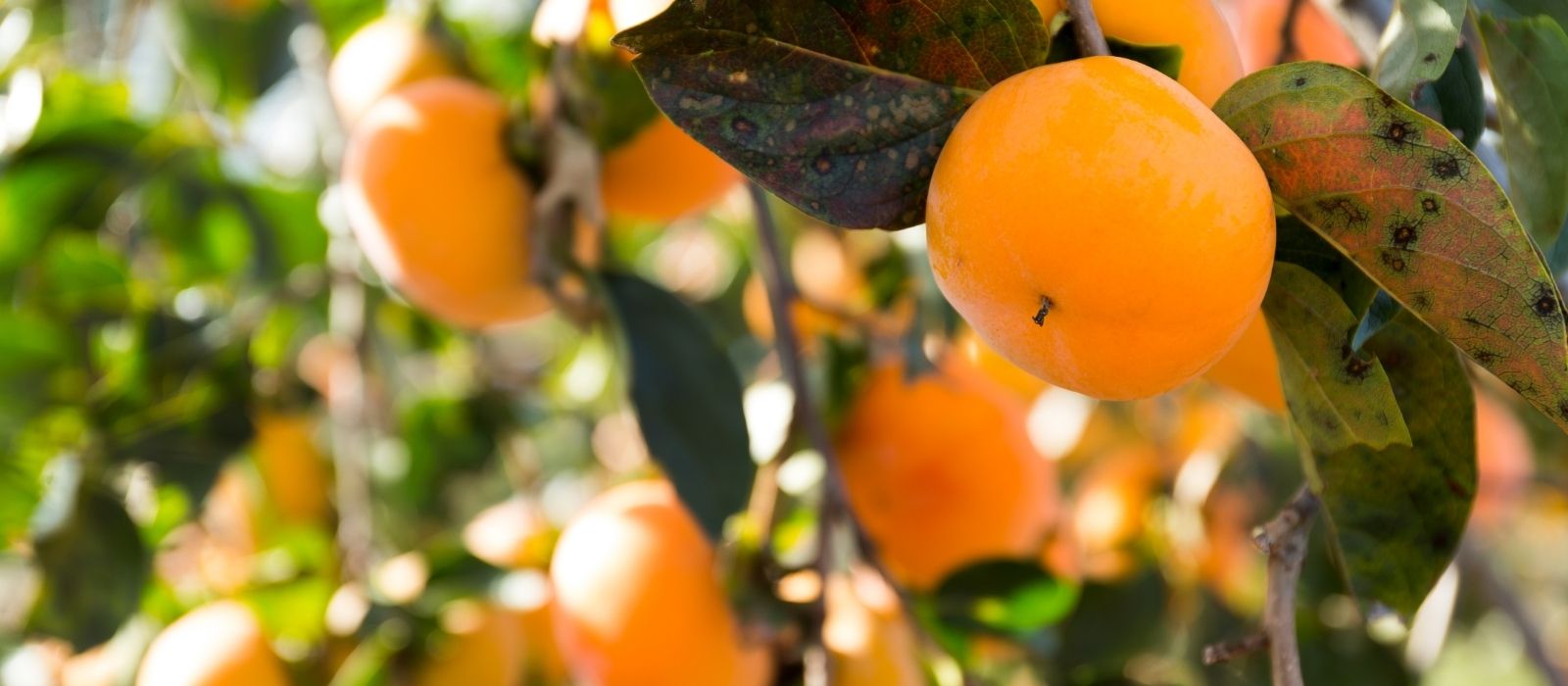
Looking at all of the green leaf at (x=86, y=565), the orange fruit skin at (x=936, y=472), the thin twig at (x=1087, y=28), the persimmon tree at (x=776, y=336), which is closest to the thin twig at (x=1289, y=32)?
the persimmon tree at (x=776, y=336)

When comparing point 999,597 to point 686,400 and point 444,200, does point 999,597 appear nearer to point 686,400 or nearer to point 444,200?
point 686,400

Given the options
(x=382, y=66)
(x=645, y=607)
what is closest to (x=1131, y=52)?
(x=645, y=607)

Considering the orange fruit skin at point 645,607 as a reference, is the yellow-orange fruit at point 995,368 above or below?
below

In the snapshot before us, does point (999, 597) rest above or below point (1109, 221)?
below

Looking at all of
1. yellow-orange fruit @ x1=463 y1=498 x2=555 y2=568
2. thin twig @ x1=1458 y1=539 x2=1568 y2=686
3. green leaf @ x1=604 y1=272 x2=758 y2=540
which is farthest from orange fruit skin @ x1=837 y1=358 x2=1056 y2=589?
thin twig @ x1=1458 y1=539 x2=1568 y2=686

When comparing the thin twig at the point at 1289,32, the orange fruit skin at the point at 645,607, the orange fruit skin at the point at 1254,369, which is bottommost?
the orange fruit skin at the point at 645,607

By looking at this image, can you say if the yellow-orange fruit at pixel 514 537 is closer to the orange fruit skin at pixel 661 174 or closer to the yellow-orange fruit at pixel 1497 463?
the orange fruit skin at pixel 661 174

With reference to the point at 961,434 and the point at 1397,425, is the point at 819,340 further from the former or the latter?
the point at 1397,425
